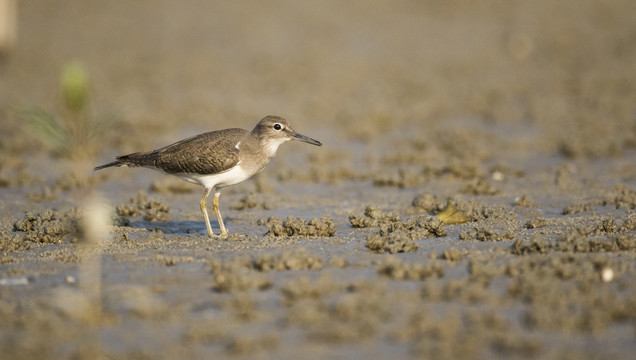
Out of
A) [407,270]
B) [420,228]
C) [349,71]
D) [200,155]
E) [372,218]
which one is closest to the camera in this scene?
[407,270]

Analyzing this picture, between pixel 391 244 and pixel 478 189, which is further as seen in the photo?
pixel 478 189

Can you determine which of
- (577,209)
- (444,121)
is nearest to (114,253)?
(577,209)

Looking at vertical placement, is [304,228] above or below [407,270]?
above

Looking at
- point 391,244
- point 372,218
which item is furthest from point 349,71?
point 391,244

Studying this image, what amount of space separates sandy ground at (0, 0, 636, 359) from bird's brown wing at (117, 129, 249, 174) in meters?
0.88

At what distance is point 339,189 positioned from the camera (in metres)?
12.5

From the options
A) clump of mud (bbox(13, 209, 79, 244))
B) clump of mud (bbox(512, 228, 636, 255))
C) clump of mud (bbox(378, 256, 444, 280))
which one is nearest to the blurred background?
clump of mud (bbox(13, 209, 79, 244))

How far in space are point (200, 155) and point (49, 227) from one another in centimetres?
205

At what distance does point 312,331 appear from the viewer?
5.62 meters

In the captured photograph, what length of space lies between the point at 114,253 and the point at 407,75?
16185 millimetres

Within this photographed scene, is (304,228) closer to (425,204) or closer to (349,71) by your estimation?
(425,204)

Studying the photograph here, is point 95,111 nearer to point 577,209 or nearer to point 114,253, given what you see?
point 114,253

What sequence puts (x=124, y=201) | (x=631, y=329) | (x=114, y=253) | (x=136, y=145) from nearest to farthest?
(x=631, y=329), (x=114, y=253), (x=124, y=201), (x=136, y=145)

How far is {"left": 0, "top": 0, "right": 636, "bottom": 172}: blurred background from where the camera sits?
16.4 metres
